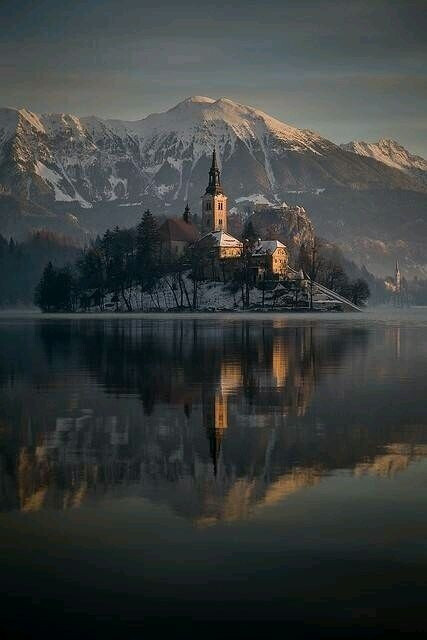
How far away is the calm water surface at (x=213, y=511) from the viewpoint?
46.4 ft

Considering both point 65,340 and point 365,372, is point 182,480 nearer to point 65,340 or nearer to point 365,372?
point 365,372

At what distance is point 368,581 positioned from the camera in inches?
599

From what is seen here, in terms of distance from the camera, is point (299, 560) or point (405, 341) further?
point (405, 341)

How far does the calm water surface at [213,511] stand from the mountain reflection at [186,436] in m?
0.09

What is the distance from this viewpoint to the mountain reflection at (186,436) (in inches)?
843

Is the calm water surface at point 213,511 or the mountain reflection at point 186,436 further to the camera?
the mountain reflection at point 186,436

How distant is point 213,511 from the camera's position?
19406mm

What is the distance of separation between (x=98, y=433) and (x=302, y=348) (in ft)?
154

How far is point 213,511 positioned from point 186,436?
9.53 metres

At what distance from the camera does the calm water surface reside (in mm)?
14133

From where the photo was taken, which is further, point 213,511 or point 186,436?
point 186,436

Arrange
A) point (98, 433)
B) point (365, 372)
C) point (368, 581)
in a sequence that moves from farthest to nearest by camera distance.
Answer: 1. point (365, 372)
2. point (98, 433)
3. point (368, 581)

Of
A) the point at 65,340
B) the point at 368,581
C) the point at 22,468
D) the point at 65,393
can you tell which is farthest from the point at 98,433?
the point at 65,340

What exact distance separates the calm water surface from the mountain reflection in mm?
91
